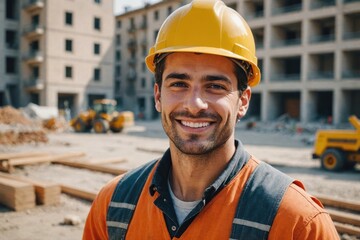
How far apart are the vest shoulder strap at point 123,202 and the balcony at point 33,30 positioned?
127 feet

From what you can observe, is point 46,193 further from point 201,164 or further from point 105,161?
point 201,164

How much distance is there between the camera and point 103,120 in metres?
23.4

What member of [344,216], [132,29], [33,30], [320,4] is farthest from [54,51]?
[344,216]

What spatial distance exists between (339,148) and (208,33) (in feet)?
35.0

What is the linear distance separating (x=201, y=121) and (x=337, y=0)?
33.8m

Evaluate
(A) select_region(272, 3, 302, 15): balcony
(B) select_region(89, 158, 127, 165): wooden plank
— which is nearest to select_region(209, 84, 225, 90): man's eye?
(B) select_region(89, 158, 127, 165): wooden plank

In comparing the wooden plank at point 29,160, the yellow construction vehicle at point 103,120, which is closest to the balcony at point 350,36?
the yellow construction vehicle at point 103,120

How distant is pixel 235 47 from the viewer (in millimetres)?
2072

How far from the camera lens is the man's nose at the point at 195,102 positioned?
76.7 inches

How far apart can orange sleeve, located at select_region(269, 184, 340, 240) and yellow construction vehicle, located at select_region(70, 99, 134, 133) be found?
71.9ft

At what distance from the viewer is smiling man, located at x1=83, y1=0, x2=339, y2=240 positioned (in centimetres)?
177

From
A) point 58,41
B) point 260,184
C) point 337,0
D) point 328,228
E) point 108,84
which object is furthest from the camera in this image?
point 108,84

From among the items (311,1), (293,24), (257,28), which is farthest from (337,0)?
(257,28)

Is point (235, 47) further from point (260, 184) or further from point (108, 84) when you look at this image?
point (108, 84)
